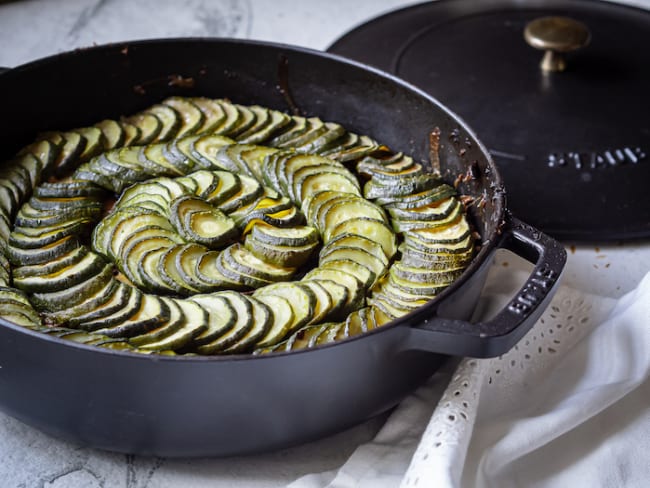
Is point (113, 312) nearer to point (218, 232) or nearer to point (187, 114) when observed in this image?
point (218, 232)

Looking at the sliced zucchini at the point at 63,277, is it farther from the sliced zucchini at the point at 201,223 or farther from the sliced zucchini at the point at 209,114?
the sliced zucchini at the point at 209,114

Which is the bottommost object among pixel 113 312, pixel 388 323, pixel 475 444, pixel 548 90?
pixel 475 444

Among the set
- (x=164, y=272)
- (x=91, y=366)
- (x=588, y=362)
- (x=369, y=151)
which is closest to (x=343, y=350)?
(x=91, y=366)

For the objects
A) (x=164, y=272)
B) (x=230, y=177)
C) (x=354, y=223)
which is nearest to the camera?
(x=164, y=272)

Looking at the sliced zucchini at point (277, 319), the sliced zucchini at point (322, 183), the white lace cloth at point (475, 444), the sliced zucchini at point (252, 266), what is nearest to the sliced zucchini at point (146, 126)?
the sliced zucchini at point (322, 183)

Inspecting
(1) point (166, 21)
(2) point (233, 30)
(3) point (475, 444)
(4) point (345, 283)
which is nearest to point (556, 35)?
(4) point (345, 283)

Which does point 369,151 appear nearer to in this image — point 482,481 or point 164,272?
point 164,272
